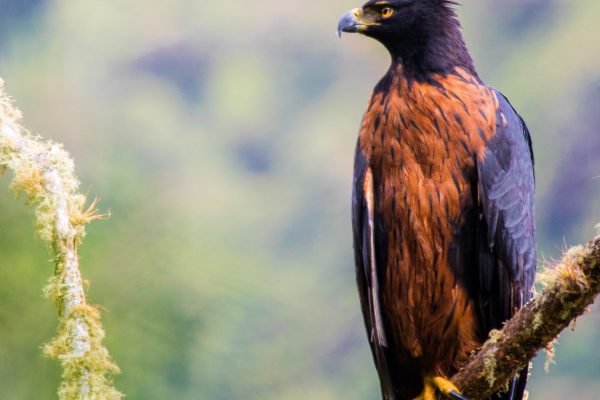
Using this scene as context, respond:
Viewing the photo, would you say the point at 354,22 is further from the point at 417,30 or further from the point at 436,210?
the point at 436,210

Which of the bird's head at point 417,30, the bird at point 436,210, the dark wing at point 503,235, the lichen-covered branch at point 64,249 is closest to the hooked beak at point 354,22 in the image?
the bird's head at point 417,30

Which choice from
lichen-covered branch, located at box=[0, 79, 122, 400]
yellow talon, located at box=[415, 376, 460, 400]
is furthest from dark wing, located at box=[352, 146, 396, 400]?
lichen-covered branch, located at box=[0, 79, 122, 400]

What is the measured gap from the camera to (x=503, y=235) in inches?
106

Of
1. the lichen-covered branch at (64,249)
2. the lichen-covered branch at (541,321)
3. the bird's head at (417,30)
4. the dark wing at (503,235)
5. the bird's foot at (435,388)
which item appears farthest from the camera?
the bird's head at (417,30)

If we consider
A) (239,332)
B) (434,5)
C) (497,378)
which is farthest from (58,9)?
(497,378)

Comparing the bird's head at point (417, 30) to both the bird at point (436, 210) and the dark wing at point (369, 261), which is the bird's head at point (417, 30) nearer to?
the bird at point (436, 210)

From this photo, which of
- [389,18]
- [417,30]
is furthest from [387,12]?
[417,30]

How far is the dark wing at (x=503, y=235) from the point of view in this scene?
8.81ft

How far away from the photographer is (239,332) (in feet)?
13.1

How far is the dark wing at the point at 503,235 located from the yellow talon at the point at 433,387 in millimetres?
247

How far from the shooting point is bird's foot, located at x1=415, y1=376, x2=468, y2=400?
100 inches

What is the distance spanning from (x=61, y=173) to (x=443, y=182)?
1.24 m

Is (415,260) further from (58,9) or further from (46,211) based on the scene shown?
(58,9)

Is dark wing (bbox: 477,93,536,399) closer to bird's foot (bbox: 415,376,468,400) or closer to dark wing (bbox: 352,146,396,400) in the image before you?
bird's foot (bbox: 415,376,468,400)
